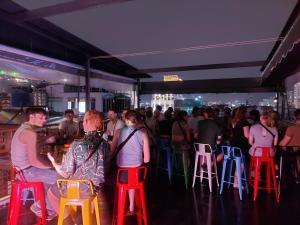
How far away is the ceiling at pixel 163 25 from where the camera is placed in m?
3.89

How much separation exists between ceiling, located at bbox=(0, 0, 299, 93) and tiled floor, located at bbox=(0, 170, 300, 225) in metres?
2.63

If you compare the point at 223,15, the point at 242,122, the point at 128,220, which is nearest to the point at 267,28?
the point at 223,15

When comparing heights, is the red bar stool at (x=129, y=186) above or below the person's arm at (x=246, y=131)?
below

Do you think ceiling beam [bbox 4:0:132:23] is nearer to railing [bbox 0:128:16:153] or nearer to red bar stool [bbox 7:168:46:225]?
railing [bbox 0:128:16:153]

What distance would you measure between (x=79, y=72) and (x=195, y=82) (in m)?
5.74

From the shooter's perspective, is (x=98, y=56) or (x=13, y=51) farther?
(x=98, y=56)

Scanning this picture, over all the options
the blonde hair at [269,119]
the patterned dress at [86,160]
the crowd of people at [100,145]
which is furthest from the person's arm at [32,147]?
the blonde hair at [269,119]

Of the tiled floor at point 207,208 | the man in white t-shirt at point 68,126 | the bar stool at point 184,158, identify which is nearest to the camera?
the tiled floor at point 207,208

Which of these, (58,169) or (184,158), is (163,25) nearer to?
(184,158)

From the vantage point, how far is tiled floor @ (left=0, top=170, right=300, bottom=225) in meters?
3.17

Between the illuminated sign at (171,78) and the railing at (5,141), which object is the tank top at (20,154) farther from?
the illuminated sign at (171,78)

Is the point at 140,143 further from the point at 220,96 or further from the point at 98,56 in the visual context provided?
the point at 220,96

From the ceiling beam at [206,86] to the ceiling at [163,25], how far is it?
3337 mm

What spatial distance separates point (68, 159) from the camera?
2293 mm
